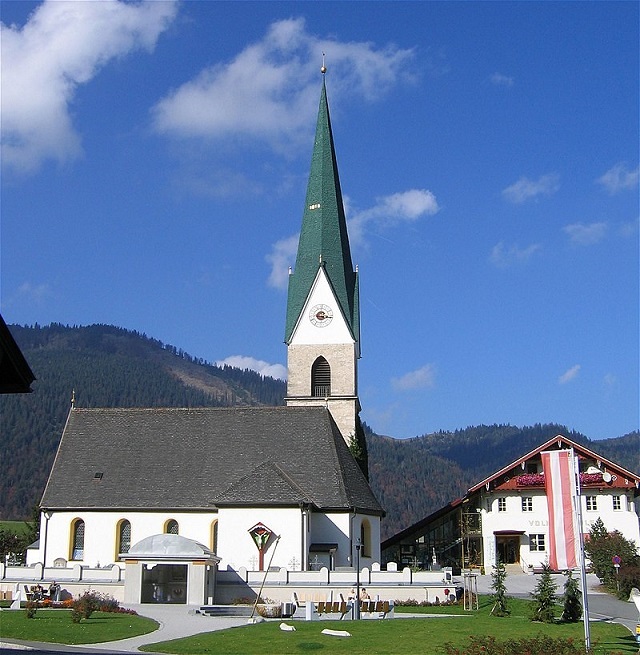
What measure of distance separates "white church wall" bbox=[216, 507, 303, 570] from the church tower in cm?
1634

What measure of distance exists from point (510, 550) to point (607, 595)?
1784 centimetres

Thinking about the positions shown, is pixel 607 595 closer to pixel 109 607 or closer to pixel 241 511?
pixel 241 511

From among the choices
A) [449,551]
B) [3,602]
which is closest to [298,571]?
[3,602]

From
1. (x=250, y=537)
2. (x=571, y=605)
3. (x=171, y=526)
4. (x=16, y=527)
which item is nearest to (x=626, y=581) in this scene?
(x=571, y=605)

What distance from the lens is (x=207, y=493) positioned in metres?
49.3

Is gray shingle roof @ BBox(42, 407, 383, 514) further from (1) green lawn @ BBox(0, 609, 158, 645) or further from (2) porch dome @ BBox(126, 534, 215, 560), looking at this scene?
(1) green lawn @ BBox(0, 609, 158, 645)

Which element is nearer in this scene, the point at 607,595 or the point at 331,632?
the point at 331,632

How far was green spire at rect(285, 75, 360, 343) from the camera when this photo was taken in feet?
215

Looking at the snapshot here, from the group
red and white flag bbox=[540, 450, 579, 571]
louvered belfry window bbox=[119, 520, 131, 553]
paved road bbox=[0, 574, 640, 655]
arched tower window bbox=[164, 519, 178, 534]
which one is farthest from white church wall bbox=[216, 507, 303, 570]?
red and white flag bbox=[540, 450, 579, 571]

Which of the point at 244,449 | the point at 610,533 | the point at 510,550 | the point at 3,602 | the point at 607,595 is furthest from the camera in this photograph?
the point at 510,550

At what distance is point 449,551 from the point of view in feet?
222

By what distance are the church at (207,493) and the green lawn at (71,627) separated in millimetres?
7814

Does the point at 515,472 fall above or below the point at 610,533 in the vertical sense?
above

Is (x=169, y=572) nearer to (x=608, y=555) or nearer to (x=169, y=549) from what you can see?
(x=169, y=549)
